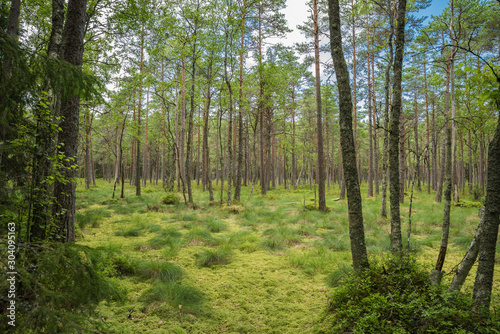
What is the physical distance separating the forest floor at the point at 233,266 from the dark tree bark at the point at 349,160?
295mm

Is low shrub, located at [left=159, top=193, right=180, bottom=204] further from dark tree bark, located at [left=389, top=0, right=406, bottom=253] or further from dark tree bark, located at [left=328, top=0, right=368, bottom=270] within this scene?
dark tree bark, located at [left=389, top=0, right=406, bottom=253]

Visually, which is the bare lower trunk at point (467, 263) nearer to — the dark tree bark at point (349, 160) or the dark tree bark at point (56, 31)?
the dark tree bark at point (349, 160)

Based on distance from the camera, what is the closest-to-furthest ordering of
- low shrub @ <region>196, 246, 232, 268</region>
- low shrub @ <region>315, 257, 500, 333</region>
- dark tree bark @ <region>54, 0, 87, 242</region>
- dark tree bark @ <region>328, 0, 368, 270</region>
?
low shrub @ <region>315, 257, 500, 333</region> < dark tree bark @ <region>328, 0, 368, 270</region> < dark tree bark @ <region>54, 0, 87, 242</region> < low shrub @ <region>196, 246, 232, 268</region>

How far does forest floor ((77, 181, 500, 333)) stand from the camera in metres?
3.36

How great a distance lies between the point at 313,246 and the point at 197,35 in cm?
1126

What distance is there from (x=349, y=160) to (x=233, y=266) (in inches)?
134

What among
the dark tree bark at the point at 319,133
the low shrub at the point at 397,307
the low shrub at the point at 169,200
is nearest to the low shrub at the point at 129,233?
the low shrub at the point at 169,200

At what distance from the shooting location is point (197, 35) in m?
11.7

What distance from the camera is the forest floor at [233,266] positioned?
3.36m

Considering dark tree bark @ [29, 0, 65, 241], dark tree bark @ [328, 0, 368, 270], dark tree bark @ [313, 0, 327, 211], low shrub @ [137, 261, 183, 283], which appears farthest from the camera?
dark tree bark @ [313, 0, 327, 211]

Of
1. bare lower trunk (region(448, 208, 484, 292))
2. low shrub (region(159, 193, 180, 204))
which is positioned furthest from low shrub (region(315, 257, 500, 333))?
low shrub (region(159, 193, 180, 204))

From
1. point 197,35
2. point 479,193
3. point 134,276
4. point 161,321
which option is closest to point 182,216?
point 134,276

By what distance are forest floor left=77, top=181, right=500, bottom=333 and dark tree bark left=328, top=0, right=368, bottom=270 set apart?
30 cm

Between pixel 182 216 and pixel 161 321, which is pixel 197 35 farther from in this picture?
pixel 161 321
